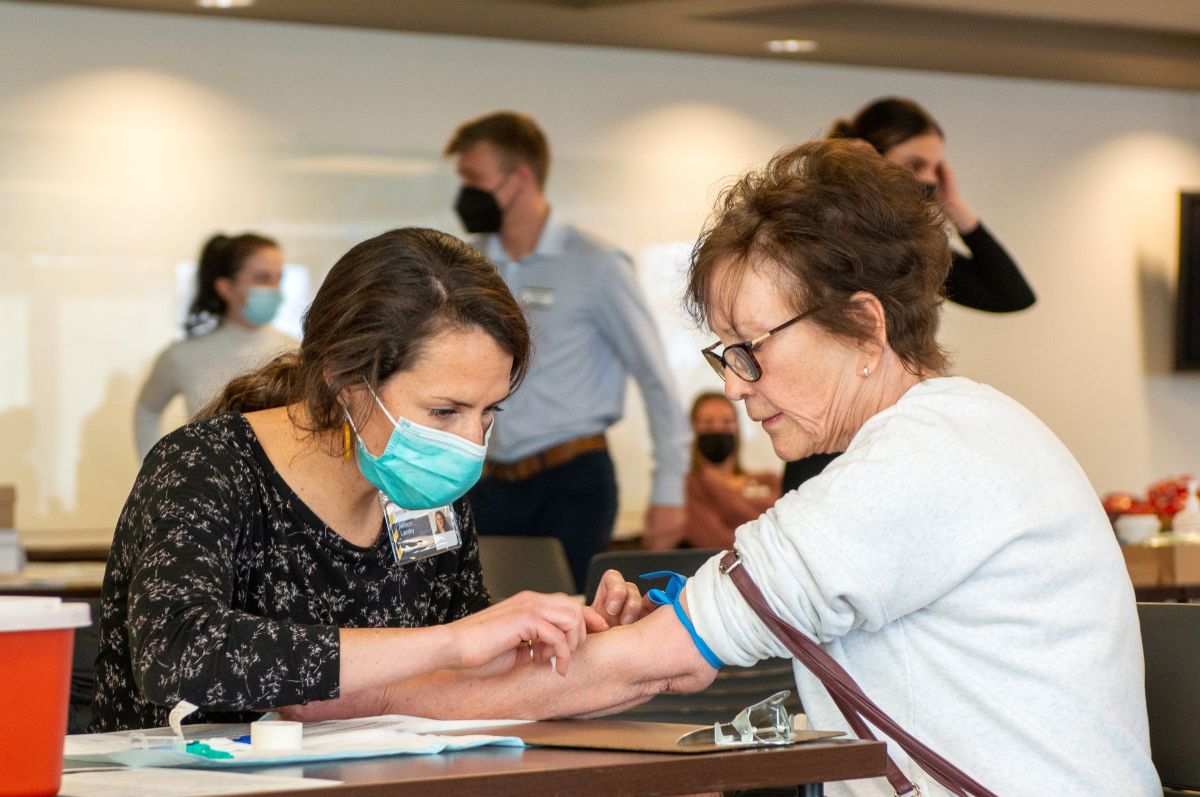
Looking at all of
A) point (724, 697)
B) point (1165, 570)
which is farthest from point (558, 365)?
point (724, 697)

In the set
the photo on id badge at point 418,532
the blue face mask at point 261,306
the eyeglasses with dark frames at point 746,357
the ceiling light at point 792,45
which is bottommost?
the photo on id badge at point 418,532

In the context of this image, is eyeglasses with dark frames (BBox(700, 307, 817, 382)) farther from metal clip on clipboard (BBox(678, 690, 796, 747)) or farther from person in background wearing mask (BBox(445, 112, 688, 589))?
person in background wearing mask (BBox(445, 112, 688, 589))

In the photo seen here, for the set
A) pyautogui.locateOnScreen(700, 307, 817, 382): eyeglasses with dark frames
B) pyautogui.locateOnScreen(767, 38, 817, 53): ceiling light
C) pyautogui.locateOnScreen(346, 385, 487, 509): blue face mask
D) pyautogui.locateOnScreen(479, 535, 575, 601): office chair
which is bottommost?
pyautogui.locateOnScreen(479, 535, 575, 601): office chair

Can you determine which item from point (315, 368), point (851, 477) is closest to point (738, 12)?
point (315, 368)

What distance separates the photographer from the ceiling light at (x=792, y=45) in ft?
22.4

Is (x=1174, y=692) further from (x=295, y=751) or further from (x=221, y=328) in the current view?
(x=221, y=328)

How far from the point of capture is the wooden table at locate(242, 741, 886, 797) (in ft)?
3.68

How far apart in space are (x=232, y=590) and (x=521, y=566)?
50.1 inches

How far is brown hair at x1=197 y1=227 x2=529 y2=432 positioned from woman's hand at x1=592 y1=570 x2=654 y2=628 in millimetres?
330

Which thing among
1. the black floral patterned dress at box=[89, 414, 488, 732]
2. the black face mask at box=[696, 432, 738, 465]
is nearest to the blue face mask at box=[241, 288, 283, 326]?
the black face mask at box=[696, 432, 738, 465]

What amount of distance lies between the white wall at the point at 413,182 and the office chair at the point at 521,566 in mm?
3107

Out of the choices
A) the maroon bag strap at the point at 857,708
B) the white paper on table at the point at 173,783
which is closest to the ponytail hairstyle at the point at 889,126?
the maroon bag strap at the point at 857,708

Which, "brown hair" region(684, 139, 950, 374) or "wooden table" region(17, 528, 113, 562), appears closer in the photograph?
"brown hair" region(684, 139, 950, 374)

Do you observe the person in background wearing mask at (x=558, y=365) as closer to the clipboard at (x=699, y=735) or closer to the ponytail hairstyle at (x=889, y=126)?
the ponytail hairstyle at (x=889, y=126)
